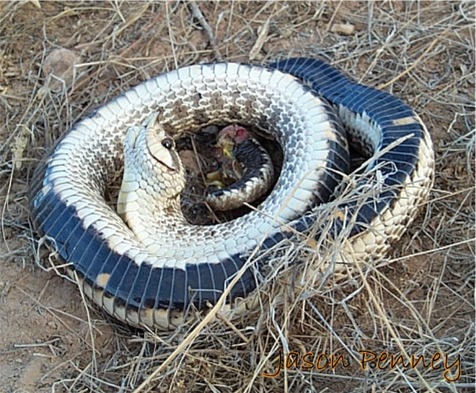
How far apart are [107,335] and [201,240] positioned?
54 centimetres

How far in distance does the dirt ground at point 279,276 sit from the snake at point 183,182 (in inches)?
5.5

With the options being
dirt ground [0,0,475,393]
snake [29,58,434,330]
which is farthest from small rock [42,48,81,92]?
snake [29,58,434,330]

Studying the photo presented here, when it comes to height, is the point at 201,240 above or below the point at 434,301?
above

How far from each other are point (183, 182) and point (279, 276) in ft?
2.81

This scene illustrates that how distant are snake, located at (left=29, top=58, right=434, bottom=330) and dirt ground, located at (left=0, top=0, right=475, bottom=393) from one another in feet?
0.46

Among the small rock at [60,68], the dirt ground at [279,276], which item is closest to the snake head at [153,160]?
the dirt ground at [279,276]

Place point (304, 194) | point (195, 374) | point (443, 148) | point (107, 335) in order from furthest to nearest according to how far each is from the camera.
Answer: point (443, 148)
point (304, 194)
point (107, 335)
point (195, 374)

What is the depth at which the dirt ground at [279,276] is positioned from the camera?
9.32 feet

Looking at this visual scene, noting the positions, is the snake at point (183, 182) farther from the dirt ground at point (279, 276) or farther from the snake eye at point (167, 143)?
the dirt ground at point (279, 276)

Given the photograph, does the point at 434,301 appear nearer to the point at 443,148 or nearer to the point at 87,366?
the point at 443,148

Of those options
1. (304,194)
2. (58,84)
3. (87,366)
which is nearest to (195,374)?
(87,366)

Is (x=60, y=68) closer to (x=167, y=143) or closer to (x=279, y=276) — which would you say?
(x=167, y=143)

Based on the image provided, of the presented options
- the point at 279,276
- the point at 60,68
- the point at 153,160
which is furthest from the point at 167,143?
the point at 60,68

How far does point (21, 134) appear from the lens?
3.94 meters
